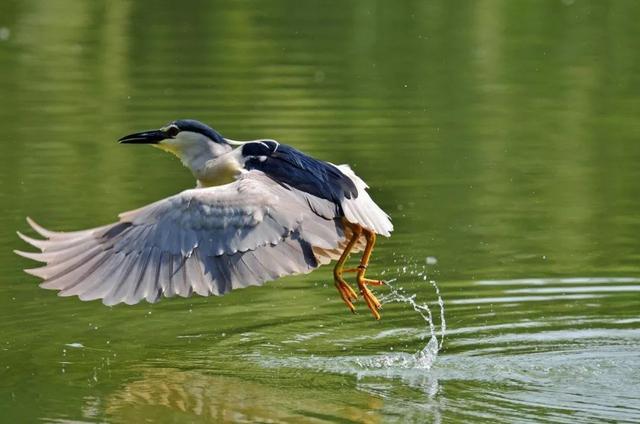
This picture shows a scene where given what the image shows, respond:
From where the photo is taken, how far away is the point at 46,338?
1003 cm

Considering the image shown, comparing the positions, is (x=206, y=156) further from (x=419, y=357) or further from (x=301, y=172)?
(x=419, y=357)

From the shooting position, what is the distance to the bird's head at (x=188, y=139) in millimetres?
10000

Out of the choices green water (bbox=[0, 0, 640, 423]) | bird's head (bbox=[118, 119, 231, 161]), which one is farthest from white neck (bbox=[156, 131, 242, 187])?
green water (bbox=[0, 0, 640, 423])

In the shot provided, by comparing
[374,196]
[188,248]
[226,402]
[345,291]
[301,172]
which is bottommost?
[226,402]

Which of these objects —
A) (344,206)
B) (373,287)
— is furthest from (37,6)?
(344,206)

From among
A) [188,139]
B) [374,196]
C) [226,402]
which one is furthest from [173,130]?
[374,196]

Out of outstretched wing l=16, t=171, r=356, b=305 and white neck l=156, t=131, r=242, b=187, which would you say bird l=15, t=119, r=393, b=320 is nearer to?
outstretched wing l=16, t=171, r=356, b=305

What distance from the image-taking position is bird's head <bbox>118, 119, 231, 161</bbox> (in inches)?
394

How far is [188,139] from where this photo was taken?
396 inches

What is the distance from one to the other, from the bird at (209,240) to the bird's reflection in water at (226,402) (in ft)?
2.28

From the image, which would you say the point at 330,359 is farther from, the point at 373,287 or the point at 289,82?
the point at 289,82

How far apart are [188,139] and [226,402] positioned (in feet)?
6.96

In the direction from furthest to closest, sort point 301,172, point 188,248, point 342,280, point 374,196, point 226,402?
point 374,196 → point 342,280 → point 301,172 → point 226,402 → point 188,248

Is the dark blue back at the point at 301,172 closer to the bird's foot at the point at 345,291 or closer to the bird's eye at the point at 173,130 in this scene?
the bird's foot at the point at 345,291
